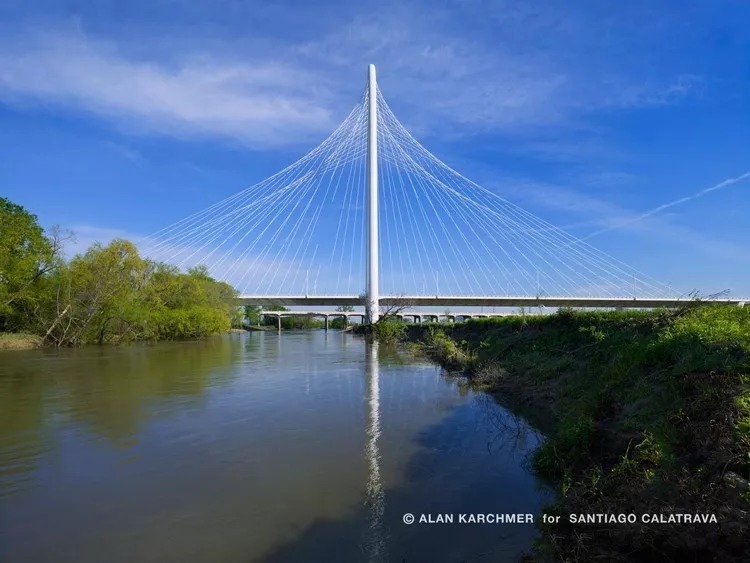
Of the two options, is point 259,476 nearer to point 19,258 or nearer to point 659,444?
point 659,444

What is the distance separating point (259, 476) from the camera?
19.9 feet

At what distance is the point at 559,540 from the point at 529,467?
2.32 meters

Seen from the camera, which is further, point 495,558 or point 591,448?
point 591,448

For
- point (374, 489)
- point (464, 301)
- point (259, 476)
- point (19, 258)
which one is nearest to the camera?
point (374, 489)

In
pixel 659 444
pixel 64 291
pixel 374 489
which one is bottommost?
pixel 374 489

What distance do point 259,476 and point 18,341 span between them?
102 feet

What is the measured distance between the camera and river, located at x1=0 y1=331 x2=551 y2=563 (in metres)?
4.34

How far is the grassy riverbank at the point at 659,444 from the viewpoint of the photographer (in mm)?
3439

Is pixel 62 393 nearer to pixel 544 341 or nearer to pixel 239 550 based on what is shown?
pixel 239 550

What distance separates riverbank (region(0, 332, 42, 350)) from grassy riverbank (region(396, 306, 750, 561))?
31709 millimetres

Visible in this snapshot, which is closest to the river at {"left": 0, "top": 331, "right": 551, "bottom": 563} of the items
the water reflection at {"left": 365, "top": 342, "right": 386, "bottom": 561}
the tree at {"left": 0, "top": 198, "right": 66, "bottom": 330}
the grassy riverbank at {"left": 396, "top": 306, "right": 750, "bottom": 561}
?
the water reflection at {"left": 365, "top": 342, "right": 386, "bottom": 561}

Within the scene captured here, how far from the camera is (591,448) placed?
5.55 meters

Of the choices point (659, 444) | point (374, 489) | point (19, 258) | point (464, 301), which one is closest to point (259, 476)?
point (374, 489)

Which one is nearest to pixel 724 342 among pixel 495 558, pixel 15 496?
pixel 495 558
